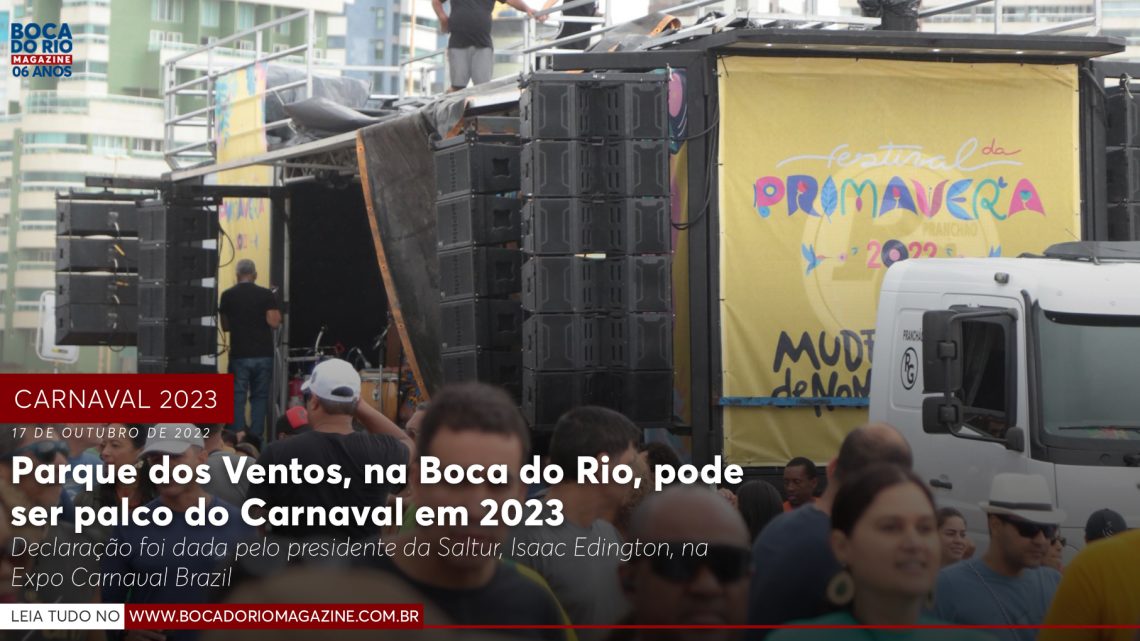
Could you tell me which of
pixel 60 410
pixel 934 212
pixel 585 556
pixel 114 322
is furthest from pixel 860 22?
pixel 114 322

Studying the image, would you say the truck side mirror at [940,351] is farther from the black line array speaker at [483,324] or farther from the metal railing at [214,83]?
the metal railing at [214,83]

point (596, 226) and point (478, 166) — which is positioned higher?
point (478, 166)

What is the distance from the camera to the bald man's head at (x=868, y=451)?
4.63 metres

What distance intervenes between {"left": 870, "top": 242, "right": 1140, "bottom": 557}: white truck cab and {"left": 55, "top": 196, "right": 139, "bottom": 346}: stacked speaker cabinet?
1238 cm

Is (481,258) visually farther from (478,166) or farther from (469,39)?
(469,39)

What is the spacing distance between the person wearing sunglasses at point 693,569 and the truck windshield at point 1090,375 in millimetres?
6503

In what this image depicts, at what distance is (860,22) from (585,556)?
8.45 metres

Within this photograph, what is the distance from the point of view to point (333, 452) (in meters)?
6.26

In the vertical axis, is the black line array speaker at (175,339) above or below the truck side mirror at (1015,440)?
above

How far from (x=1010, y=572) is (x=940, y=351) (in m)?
3.82

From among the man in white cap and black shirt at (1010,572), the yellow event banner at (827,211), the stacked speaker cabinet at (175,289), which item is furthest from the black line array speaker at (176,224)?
the man in white cap and black shirt at (1010,572)

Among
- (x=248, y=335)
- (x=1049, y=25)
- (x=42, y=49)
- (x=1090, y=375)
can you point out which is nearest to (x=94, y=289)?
(x=42, y=49)
